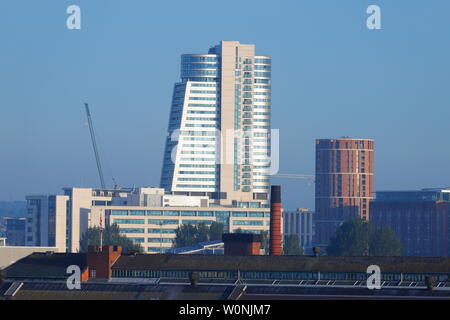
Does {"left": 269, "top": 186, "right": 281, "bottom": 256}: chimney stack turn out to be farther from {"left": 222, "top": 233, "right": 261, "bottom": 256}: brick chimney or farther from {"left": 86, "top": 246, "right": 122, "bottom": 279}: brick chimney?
{"left": 86, "top": 246, "right": 122, "bottom": 279}: brick chimney

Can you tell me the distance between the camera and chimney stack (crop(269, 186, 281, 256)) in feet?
589

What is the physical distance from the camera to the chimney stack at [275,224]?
180 meters

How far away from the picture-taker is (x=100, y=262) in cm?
15000

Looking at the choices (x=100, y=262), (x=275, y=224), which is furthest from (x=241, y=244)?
(x=100, y=262)

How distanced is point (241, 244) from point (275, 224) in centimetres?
1728

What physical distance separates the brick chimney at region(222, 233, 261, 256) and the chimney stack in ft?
20.8

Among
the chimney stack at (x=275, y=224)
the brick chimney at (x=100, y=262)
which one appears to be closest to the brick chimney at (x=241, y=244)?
the chimney stack at (x=275, y=224)

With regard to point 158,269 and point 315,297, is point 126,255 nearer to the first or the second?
point 158,269

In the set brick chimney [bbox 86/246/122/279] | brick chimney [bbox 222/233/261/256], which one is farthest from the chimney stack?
brick chimney [bbox 86/246/122/279]

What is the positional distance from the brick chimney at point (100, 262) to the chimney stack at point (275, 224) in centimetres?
3067

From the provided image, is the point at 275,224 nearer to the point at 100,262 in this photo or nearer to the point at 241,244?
the point at 241,244

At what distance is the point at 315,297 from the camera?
120938mm

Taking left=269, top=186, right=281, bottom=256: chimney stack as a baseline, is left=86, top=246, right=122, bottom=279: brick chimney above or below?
below
